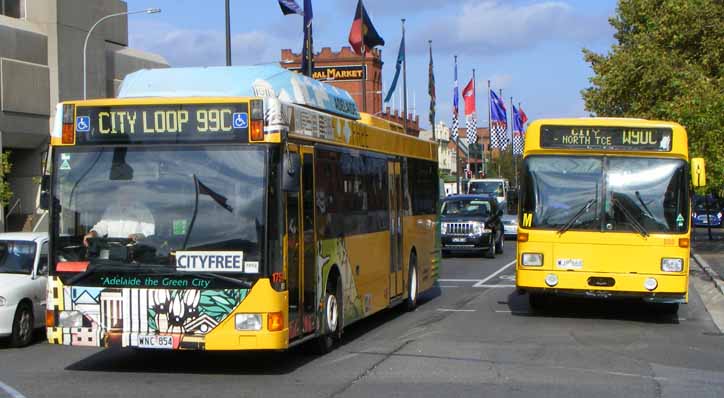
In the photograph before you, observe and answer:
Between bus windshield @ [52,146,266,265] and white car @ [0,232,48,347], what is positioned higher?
bus windshield @ [52,146,266,265]

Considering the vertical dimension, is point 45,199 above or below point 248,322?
above

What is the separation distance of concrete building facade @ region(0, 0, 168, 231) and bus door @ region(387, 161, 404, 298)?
23.6 meters

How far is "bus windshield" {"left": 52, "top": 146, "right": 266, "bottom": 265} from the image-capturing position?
396 inches

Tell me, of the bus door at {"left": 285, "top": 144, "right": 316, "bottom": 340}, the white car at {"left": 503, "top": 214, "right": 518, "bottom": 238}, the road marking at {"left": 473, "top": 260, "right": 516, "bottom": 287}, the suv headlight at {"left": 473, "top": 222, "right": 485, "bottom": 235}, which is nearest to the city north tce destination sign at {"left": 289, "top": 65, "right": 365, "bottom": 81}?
the white car at {"left": 503, "top": 214, "right": 518, "bottom": 238}

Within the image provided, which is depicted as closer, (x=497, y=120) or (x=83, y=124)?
(x=83, y=124)

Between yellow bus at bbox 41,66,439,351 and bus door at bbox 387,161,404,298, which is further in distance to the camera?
bus door at bbox 387,161,404,298

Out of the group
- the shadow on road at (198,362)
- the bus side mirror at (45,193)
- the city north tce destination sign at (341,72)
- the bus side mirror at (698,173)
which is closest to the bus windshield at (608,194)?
the bus side mirror at (698,173)

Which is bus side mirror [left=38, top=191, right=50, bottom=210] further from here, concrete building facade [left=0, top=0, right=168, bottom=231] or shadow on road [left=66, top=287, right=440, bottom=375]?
concrete building facade [left=0, top=0, right=168, bottom=231]

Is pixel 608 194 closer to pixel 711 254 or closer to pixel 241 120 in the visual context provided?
pixel 241 120

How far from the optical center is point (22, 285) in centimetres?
1327

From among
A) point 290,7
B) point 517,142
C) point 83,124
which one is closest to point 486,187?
point 517,142

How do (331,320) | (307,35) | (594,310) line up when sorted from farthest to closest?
1. (307,35)
2. (594,310)
3. (331,320)

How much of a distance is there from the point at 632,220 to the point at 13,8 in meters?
31.5

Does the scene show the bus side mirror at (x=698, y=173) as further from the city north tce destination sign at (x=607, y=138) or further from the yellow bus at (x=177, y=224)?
the yellow bus at (x=177, y=224)
